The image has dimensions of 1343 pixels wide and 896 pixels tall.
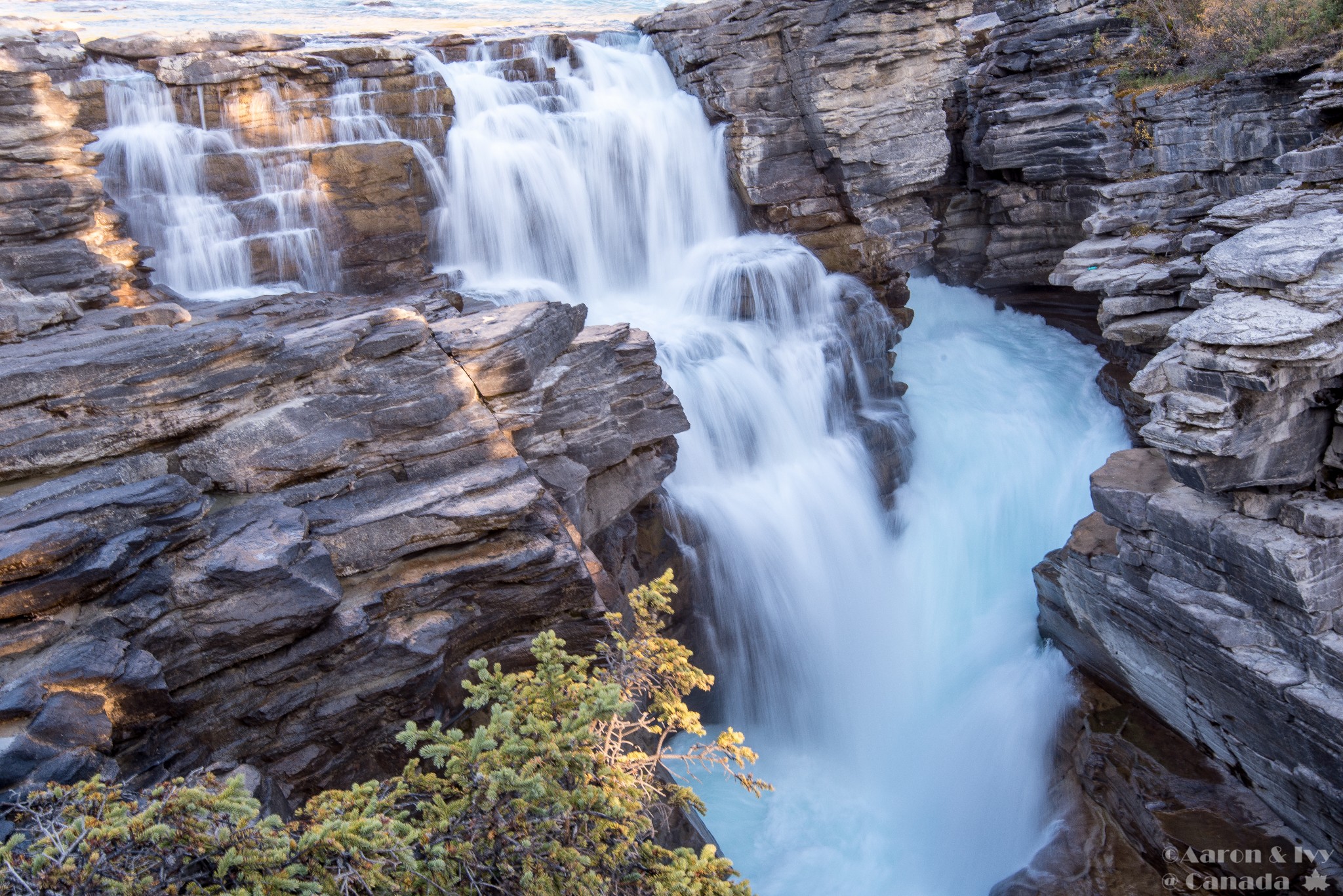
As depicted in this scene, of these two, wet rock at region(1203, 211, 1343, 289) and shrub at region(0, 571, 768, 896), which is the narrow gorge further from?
shrub at region(0, 571, 768, 896)

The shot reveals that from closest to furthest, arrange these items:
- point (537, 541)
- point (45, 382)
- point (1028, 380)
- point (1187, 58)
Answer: point (45, 382) → point (537, 541) → point (1187, 58) → point (1028, 380)

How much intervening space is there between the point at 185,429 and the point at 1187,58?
1675 centimetres

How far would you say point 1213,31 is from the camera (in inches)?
561

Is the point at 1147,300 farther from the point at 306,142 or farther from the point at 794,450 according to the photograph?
the point at 306,142

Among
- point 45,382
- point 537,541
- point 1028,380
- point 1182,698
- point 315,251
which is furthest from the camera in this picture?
point 1028,380

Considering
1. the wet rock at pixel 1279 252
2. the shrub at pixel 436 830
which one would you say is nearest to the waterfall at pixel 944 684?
the wet rock at pixel 1279 252

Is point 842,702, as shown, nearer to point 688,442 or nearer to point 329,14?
point 688,442

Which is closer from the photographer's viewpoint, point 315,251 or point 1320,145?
point 1320,145

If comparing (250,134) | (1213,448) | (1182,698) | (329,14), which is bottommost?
(1182,698)

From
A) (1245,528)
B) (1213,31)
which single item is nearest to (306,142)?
(1245,528)

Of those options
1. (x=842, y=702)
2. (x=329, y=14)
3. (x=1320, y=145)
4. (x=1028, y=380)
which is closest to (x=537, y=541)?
(x=842, y=702)

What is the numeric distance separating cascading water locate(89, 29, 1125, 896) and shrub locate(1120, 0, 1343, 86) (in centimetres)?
542

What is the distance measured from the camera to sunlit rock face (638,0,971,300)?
15203 mm

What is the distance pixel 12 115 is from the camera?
1124 cm
